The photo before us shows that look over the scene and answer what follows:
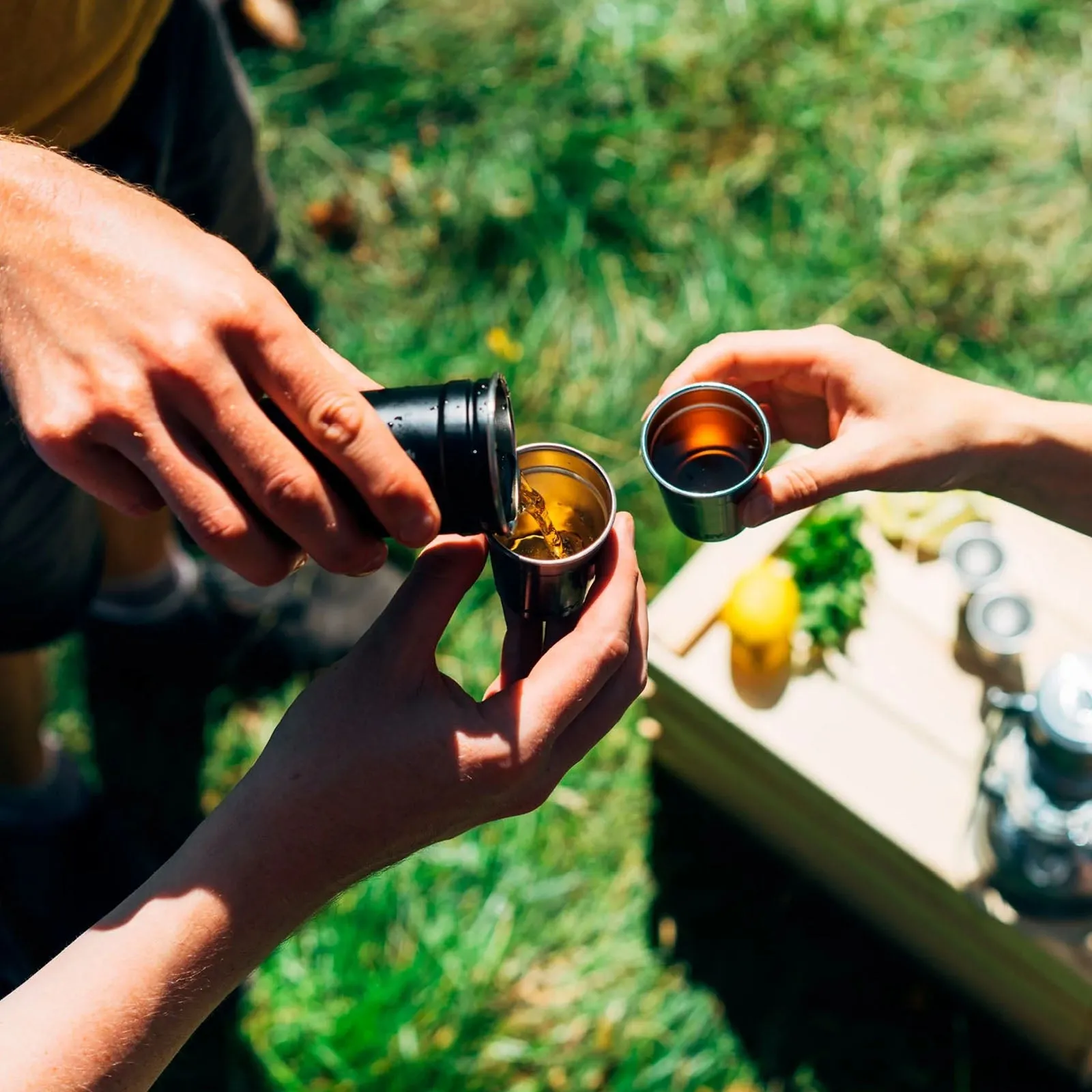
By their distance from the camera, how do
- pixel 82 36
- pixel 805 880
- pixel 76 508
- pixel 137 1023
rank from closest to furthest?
1. pixel 137 1023
2. pixel 82 36
3. pixel 76 508
4. pixel 805 880

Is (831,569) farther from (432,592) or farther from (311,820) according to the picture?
(311,820)

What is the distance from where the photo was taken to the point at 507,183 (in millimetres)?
3598

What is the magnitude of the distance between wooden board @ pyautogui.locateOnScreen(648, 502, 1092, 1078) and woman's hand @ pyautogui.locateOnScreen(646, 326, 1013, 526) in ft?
2.29

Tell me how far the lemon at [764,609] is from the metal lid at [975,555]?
13.9 inches

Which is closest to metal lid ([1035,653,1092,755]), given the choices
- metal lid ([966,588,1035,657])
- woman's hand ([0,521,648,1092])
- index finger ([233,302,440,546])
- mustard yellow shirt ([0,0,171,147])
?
metal lid ([966,588,1035,657])

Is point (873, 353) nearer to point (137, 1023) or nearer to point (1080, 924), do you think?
point (1080, 924)

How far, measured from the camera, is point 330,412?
1.30 meters

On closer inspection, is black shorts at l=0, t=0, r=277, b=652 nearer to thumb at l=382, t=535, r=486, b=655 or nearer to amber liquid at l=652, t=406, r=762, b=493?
thumb at l=382, t=535, r=486, b=655

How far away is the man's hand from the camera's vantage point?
128cm

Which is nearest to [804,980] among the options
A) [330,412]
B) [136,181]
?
[330,412]

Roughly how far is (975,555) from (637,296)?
1.45m

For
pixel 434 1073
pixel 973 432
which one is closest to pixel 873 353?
pixel 973 432

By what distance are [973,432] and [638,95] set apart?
232 centimetres

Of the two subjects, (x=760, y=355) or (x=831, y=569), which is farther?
(x=831, y=569)
